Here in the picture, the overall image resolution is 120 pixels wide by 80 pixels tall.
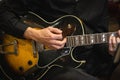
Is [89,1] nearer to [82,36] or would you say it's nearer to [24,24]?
[82,36]

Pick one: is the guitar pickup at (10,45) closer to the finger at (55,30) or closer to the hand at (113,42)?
the finger at (55,30)

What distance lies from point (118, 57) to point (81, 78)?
21 cm

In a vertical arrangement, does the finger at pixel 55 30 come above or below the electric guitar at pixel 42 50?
above

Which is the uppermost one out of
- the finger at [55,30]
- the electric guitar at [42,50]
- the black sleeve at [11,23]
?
the black sleeve at [11,23]

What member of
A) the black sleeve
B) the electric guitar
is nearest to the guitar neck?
the electric guitar

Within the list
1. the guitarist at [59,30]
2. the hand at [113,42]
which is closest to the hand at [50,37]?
the guitarist at [59,30]

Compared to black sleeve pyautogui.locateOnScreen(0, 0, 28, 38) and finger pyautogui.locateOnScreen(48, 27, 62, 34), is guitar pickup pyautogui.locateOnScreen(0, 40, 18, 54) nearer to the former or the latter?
black sleeve pyautogui.locateOnScreen(0, 0, 28, 38)

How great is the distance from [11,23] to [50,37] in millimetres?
222

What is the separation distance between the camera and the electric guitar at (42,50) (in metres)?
1.38

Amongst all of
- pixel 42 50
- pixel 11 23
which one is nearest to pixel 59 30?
pixel 42 50

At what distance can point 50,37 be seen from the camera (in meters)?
1.31

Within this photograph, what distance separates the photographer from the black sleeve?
139cm

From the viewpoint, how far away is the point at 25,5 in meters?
1.44

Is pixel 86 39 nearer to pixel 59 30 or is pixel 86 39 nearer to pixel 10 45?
pixel 59 30
